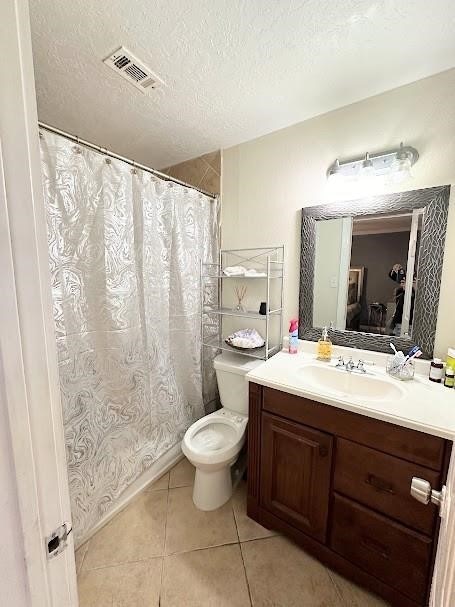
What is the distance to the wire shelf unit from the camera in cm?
175

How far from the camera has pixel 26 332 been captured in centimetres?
42

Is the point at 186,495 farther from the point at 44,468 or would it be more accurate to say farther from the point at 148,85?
the point at 148,85

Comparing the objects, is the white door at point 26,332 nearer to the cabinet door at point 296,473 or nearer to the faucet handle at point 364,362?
the cabinet door at point 296,473

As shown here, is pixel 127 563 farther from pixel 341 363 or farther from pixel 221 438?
pixel 341 363

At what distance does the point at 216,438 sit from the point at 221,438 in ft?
0.11

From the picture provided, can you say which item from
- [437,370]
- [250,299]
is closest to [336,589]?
[437,370]

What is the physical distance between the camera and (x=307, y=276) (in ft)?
5.32

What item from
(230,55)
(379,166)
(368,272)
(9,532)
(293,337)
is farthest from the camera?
(293,337)

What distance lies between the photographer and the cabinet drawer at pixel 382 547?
96 centimetres

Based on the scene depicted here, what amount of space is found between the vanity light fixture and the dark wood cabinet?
1.19m

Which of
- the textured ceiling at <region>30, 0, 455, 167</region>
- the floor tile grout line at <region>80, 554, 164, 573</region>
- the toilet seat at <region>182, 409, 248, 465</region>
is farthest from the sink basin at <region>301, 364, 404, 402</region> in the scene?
the textured ceiling at <region>30, 0, 455, 167</region>

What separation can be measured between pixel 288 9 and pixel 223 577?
232 centimetres

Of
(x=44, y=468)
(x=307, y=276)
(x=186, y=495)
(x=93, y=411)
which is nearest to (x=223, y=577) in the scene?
(x=186, y=495)

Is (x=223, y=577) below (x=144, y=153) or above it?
below
